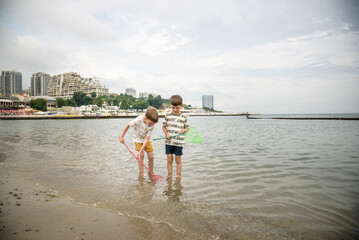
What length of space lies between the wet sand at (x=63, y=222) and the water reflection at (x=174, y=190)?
1.14 meters

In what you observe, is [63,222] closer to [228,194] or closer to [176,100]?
[228,194]

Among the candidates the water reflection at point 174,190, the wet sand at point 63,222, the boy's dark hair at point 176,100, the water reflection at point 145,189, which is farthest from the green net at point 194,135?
the wet sand at point 63,222

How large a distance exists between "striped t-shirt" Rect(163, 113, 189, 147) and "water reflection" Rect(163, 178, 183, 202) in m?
0.99

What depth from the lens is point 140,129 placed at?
5680 millimetres

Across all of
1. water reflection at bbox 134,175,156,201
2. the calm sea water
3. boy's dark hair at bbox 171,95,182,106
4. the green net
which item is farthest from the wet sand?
the green net

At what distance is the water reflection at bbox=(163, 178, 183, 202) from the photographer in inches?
167

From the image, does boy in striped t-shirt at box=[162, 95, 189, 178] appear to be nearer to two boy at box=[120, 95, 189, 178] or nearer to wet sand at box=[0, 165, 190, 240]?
two boy at box=[120, 95, 189, 178]

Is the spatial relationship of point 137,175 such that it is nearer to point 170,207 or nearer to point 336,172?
point 170,207

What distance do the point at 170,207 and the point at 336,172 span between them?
18.7 feet

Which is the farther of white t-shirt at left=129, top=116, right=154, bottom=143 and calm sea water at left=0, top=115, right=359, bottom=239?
white t-shirt at left=129, top=116, right=154, bottom=143

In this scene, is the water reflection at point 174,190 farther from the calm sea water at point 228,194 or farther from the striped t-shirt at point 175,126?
the striped t-shirt at point 175,126

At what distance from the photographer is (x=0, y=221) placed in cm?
302

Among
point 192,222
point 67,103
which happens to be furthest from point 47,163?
point 67,103

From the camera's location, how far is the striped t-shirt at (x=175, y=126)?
17.4 feet
